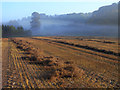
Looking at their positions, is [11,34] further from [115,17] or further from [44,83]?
[44,83]

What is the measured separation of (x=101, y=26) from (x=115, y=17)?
12.1 meters

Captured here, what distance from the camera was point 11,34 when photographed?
80062mm

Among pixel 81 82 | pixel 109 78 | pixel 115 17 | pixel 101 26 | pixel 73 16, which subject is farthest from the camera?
pixel 73 16

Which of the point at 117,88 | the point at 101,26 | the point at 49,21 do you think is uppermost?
the point at 49,21

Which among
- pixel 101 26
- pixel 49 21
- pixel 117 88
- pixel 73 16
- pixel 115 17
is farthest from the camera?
pixel 49 21

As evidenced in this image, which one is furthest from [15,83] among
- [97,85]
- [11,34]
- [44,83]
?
[11,34]

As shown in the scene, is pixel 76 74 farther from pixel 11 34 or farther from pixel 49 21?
pixel 49 21

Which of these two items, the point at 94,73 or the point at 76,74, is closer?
the point at 76,74

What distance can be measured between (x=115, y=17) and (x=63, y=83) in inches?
3197

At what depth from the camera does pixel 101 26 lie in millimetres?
88812

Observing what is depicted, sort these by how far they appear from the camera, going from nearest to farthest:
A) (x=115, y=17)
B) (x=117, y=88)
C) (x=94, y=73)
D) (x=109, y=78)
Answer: (x=117, y=88), (x=109, y=78), (x=94, y=73), (x=115, y=17)

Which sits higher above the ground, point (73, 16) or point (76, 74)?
point (73, 16)

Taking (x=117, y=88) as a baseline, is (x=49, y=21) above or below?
above

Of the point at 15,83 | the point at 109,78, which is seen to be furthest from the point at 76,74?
the point at 15,83
